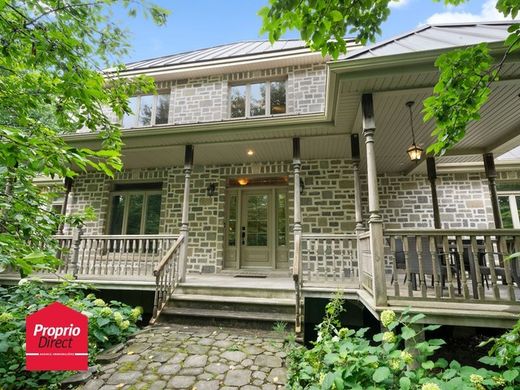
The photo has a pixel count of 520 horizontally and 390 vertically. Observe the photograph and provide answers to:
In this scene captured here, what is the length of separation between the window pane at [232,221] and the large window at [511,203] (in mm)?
6783

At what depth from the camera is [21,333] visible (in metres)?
2.97

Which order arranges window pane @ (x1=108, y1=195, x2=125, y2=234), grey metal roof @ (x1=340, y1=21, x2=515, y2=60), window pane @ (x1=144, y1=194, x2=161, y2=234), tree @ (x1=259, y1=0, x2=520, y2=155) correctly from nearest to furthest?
1. tree @ (x1=259, y1=0, x2=520, y2=155)
2. grey metal roof @ (x1=340, y1=21, x2=515, y2=60)
3. window pane @ (x1=144, y1=194, x2=161, y2=234)
4. window pane @ (x1=108, y1=195, x2=125, y2=234)

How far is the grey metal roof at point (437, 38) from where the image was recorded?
3523mm

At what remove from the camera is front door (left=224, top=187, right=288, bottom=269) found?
22.5 ft

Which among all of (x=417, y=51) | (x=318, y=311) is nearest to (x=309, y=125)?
(x=417, y=51)

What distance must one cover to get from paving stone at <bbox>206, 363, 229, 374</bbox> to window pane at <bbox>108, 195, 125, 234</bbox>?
595cm

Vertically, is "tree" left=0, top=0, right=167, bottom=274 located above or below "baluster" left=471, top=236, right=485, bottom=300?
above

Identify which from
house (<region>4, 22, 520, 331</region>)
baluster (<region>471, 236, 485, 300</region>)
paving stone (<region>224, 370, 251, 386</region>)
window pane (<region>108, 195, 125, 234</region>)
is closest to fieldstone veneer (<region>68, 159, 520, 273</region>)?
house (<region>4, 22, 520, 331</region>)

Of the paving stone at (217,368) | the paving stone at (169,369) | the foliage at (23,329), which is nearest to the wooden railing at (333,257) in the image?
the paving stone at (217,368)

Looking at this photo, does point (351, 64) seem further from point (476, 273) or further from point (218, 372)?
point (218, 372)

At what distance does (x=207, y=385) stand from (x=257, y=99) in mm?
6595

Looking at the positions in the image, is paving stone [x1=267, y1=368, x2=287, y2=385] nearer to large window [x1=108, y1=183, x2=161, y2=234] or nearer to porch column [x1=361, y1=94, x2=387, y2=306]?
porch column [x1=361, y1=94, x2=387, y2=306]

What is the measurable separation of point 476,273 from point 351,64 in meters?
2.80

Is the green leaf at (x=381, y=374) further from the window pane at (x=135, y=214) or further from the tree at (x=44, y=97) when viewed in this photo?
the window pane at (x=135, y=214)
